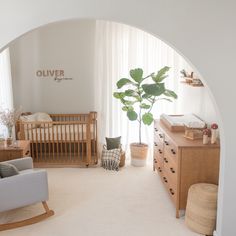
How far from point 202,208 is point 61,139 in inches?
118

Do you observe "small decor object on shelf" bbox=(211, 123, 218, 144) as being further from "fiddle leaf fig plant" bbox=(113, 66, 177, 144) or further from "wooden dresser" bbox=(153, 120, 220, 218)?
"fiddle leaf fig plant" bbox=(113, 66, 177, 144)

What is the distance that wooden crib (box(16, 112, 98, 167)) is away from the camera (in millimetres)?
5730

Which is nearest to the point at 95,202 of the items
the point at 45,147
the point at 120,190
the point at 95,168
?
the point at 120,190

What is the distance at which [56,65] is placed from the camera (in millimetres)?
6410

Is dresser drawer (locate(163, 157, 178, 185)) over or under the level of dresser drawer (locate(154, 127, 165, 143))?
under

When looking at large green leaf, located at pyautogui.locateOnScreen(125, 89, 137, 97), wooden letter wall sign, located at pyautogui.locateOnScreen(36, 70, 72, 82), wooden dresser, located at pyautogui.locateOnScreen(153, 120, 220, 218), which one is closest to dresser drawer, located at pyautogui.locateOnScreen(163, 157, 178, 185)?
wooden dresser, located at pyautogui.locateOnScreen(153, 120, 220, 218)

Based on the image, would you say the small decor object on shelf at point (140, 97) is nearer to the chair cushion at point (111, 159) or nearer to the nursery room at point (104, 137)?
the nursery room at point (104, 137)

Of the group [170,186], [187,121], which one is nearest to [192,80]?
[187,121]

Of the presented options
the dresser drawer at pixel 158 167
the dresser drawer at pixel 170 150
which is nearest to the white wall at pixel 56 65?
the dresser drawer at pixel 158 167

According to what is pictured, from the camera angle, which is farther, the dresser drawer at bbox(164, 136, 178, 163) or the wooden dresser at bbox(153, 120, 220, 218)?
the dresser drawer at bbox(164, 136, 178, 163)

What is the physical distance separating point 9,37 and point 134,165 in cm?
366

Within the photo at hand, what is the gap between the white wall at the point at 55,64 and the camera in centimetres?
634

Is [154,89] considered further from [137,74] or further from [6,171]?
[6,171]

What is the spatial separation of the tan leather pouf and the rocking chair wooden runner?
5.37 ft
